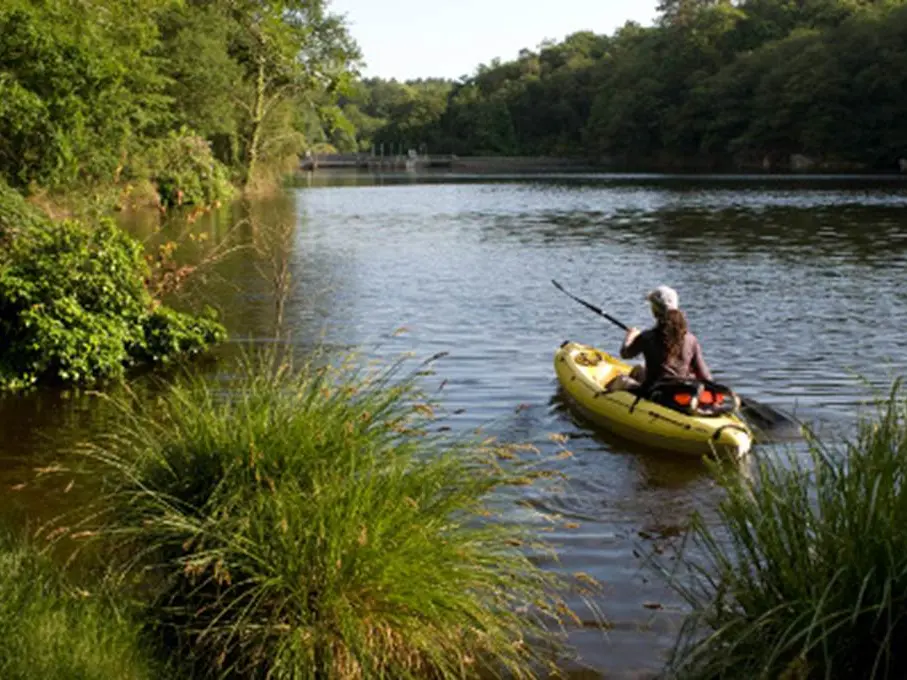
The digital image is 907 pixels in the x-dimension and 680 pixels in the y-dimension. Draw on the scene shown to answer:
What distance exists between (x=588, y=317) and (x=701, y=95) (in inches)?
3077

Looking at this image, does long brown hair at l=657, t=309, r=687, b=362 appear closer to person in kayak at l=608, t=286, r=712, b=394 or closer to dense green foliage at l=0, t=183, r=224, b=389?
person in kayak at l=608, t=286, r=712, b=394

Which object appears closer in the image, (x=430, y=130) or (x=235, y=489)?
(x=235, y=489)

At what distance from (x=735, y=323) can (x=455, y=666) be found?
37.4 feet

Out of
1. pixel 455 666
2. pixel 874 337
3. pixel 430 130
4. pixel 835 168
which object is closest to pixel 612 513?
pixel 455 666

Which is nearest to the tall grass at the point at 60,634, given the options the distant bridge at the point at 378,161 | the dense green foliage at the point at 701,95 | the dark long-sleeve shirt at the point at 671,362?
the dark long-sleeve shirt at the point at 671,362

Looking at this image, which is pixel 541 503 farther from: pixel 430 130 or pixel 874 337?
pixel 430 130

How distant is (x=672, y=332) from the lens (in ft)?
27.2

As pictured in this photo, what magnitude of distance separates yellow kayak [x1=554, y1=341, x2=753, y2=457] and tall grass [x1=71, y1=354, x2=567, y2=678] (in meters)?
3.40

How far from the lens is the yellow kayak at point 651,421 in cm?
796

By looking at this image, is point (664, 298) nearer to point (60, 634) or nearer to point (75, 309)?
point (75, 309)

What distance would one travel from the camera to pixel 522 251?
25.2 m

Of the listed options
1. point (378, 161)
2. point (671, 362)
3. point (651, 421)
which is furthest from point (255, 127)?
point (378, 161)

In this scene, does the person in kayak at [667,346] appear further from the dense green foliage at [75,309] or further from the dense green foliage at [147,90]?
the dense green foliage at [75,309]

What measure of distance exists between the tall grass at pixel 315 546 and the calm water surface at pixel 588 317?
562 millimetres
